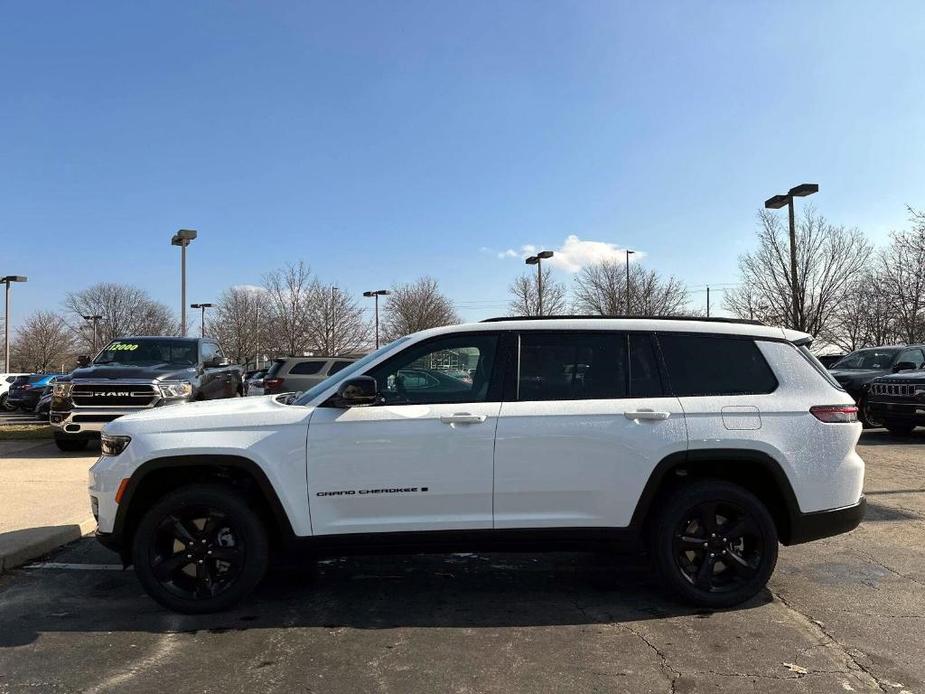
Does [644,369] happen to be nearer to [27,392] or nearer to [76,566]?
[76,566]

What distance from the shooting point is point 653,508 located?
4.37m

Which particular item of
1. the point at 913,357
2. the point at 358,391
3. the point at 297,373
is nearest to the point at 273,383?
the point at 297,373

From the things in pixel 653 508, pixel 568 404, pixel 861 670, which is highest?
pixel 568 404

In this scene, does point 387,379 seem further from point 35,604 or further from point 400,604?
point 35,604

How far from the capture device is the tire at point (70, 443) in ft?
35.6

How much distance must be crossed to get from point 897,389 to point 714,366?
9855 millimetres

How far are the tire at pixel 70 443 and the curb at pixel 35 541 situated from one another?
16.9ft

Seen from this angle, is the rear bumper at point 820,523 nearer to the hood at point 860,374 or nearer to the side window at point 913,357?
the hood at point 860,374

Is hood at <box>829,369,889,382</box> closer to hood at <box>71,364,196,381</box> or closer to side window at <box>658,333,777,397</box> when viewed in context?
side window at <box>658,333,777,397</box>

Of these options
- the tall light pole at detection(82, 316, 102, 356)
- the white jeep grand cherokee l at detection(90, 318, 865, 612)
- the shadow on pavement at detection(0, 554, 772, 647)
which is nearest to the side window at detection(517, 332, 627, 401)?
the white jeep grand cherokee l at detection(90, 318, 865, 612)

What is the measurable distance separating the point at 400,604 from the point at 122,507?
5.96 ft

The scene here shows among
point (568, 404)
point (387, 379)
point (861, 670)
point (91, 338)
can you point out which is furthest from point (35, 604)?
point (91, 338)

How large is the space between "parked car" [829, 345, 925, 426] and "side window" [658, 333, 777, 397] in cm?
1071

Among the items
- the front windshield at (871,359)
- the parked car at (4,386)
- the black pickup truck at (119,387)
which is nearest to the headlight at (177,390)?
the black pickup truck at (119,387)
